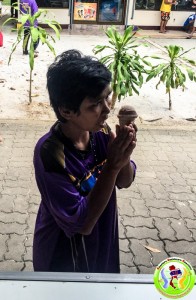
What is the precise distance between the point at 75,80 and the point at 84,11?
488 inches

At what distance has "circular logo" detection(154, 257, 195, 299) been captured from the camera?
1.07 m

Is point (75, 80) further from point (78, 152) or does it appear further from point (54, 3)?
point (54, 3)

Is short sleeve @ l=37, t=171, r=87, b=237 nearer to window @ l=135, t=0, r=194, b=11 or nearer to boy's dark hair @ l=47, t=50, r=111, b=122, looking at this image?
boy's dark hair @ l=47, t=50, r=111, b=122

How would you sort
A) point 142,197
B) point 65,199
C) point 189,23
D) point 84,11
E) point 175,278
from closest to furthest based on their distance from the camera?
point 175,278
point 65,199
point 142,197
point 84,11
point 189,23

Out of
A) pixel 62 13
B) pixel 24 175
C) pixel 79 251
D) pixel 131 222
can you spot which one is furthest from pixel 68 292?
pixel 62 13

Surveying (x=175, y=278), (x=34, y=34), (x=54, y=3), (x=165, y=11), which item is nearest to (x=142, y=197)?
(x=175, y=278)

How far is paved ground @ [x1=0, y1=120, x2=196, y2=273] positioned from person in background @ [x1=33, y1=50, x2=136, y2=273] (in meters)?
1.38

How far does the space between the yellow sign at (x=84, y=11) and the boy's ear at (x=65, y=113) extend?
12213 mm

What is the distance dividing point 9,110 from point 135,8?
29.9 feet

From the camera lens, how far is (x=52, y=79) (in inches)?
46.9

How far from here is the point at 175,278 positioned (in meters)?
1.07

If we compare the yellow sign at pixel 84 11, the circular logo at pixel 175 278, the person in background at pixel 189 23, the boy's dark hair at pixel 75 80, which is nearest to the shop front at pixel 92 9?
the yellow sign at pixel 84 11

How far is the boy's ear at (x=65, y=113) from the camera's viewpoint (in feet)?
3.95

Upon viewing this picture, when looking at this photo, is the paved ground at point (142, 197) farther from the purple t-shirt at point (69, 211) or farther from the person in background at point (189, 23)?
the person in background at point (189, 23)
